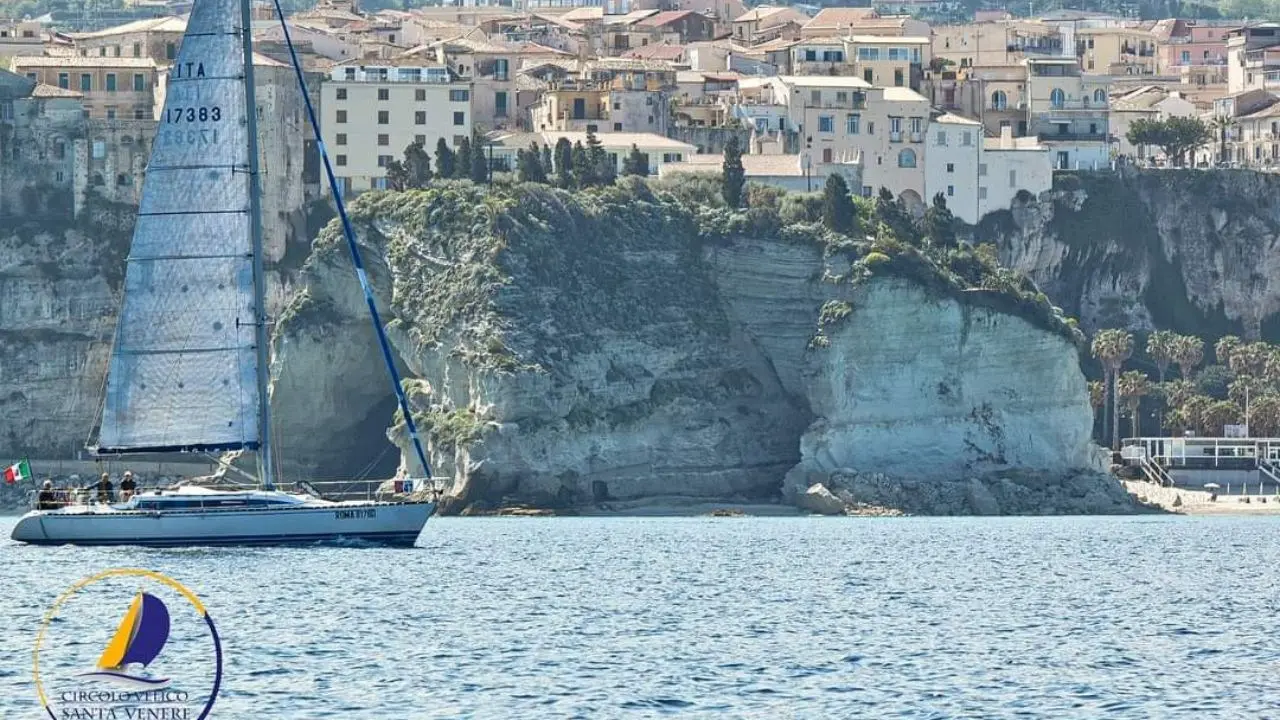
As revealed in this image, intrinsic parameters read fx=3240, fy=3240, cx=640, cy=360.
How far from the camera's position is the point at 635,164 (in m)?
120

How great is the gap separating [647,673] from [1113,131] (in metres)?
101

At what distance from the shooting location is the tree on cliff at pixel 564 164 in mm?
116000

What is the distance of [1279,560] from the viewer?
71.9 metres

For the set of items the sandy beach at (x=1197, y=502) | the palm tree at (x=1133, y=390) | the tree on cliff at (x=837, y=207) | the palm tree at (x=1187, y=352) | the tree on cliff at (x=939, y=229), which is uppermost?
the tree on cliff at (x=837, y=207)

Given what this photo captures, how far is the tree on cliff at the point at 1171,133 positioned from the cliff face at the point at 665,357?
2517cm

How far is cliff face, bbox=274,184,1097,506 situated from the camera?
106125 mm

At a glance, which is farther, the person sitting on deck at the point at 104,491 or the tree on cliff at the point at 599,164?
the tree on cliff at the point at 599,164

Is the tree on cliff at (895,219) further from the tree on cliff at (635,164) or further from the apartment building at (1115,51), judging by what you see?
the apartment building at (1115,51)

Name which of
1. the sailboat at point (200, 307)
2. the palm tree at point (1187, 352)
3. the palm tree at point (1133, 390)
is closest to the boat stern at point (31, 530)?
the sailboat at point (200, 307)

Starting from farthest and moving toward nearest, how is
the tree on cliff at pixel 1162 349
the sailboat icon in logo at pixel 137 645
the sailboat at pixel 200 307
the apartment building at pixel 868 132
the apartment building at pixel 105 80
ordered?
1. the apartment building at pixel 868 132
2. the tree on cliff at pixel 1162 349
3. the apartment building at pixel 105 80
4. the sailboat at pixel 200 307
5. the sailboat icon in logo at pixel 137 645

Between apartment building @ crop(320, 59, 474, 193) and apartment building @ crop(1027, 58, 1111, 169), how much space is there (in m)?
25.6

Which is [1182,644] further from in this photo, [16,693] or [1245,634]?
[16,693]

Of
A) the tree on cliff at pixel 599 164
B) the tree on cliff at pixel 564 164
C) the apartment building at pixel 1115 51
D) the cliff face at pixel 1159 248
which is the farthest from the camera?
the apartment building at pixel 1115 51

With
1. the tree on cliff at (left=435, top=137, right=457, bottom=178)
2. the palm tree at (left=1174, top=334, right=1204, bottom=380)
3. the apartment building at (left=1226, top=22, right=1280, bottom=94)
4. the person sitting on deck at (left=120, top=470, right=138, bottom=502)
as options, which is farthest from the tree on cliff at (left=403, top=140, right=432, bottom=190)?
the apartment building at (left=1226, top=22, right=1280, bottom=94)
